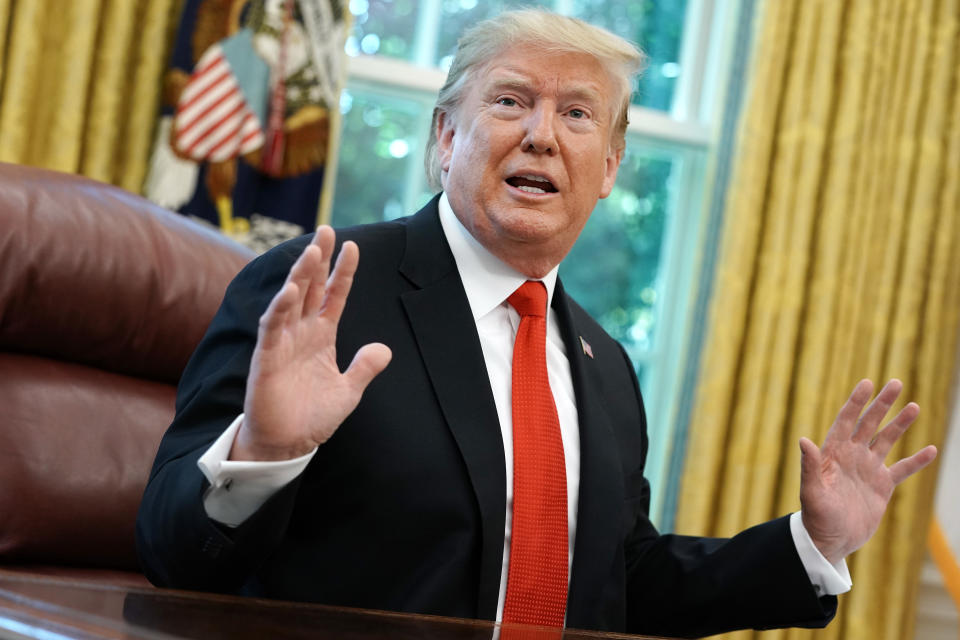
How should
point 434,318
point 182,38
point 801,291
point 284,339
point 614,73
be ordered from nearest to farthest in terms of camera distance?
point 284,339 → point 434,318 → point 614,73 → point 182,38 → point 801,291

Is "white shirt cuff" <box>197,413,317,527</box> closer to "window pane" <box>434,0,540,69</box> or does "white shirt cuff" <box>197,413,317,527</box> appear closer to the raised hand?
the raised hand

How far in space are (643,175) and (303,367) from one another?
286 cm

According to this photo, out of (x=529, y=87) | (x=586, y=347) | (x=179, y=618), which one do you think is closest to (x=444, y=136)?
(x=529, y=87)

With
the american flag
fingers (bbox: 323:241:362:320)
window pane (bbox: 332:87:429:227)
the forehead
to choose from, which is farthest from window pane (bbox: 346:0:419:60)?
fingers (bbox: 323:241:362:320)

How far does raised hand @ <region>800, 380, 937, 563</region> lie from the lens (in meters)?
1.51

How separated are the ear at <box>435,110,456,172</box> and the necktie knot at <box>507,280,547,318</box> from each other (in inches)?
9.7

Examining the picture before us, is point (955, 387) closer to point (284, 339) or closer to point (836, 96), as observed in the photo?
point (836, 96)

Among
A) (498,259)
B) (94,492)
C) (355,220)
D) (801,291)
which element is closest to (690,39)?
(801,291)

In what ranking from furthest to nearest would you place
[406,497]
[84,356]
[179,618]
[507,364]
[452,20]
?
1. [452,20]
2. [84,356]
3. [507,364]
4. [406,497]
5. [179,618]

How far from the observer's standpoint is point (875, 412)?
4.96 feet

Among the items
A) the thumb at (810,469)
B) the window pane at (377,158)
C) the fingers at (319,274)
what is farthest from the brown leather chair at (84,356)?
the window pane at (377,158)

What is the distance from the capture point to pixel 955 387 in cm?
362

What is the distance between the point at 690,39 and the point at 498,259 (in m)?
2.47

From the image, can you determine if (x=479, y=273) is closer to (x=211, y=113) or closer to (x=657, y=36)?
(x=211, y=113)
